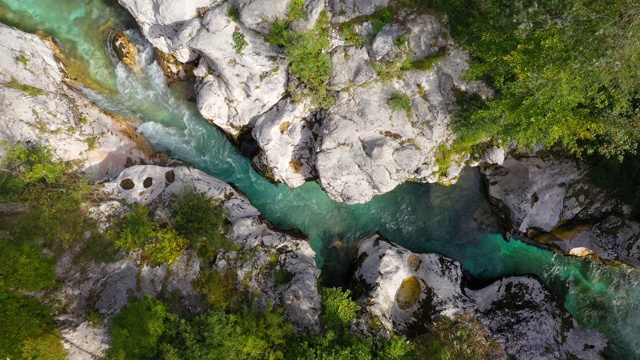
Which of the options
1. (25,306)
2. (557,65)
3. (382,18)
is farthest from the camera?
(382,18)

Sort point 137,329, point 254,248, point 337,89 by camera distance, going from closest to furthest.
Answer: point 137,329
point 337,89
point 254,248

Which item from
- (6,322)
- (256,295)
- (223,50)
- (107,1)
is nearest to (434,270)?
(256,295)

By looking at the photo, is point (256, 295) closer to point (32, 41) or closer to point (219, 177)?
point (219, 177)

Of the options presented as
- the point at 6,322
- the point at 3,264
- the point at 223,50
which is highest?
the point at 223,50

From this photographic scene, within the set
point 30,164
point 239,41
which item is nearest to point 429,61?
point 239,41

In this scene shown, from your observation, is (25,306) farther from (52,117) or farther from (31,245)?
(52,117)

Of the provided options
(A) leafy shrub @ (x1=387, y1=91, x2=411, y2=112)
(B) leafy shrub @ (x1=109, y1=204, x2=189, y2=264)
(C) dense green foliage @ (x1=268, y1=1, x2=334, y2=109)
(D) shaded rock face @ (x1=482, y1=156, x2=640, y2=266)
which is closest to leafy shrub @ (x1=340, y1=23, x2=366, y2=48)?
(C) dense green foliage @ (x1=268, y1=1, x2=334, y2=109)

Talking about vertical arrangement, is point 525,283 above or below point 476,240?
below
